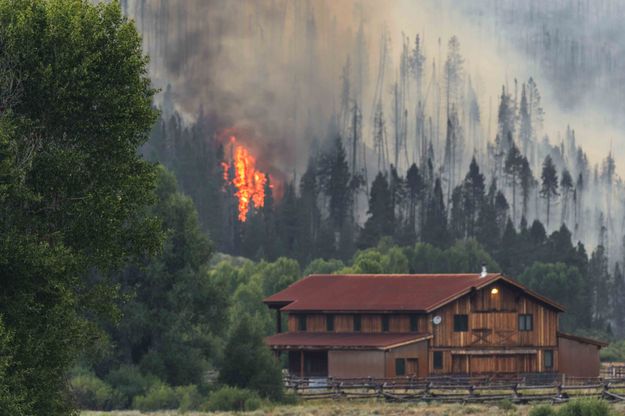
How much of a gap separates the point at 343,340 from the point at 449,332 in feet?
23.0

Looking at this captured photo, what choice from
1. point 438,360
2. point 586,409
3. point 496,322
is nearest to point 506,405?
point 586,409

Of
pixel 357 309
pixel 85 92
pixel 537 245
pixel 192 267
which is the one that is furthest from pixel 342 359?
pixel 537 245

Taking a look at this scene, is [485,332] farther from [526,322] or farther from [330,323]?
[330,323]

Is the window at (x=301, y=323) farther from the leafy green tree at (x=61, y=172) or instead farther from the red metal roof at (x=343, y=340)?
the leafy green tree at (x=61, y=172)

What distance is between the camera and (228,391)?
216 feet

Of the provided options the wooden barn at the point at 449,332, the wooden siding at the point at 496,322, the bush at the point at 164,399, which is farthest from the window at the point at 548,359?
the bush at the point at 164,399

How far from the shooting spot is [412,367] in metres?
80.6

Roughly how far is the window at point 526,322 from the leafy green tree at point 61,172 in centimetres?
5225

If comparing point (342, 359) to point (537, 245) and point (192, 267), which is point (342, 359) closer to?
point (192, 267)

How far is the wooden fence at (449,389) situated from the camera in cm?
6525

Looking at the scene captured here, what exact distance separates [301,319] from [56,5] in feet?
178

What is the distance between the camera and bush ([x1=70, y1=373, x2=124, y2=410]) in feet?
234

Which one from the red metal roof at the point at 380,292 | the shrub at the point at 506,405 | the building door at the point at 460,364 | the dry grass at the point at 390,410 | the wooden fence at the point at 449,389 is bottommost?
the dry grass at the point at 390,410

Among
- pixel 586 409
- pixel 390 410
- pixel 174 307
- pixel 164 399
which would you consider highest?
pixel 174 307
